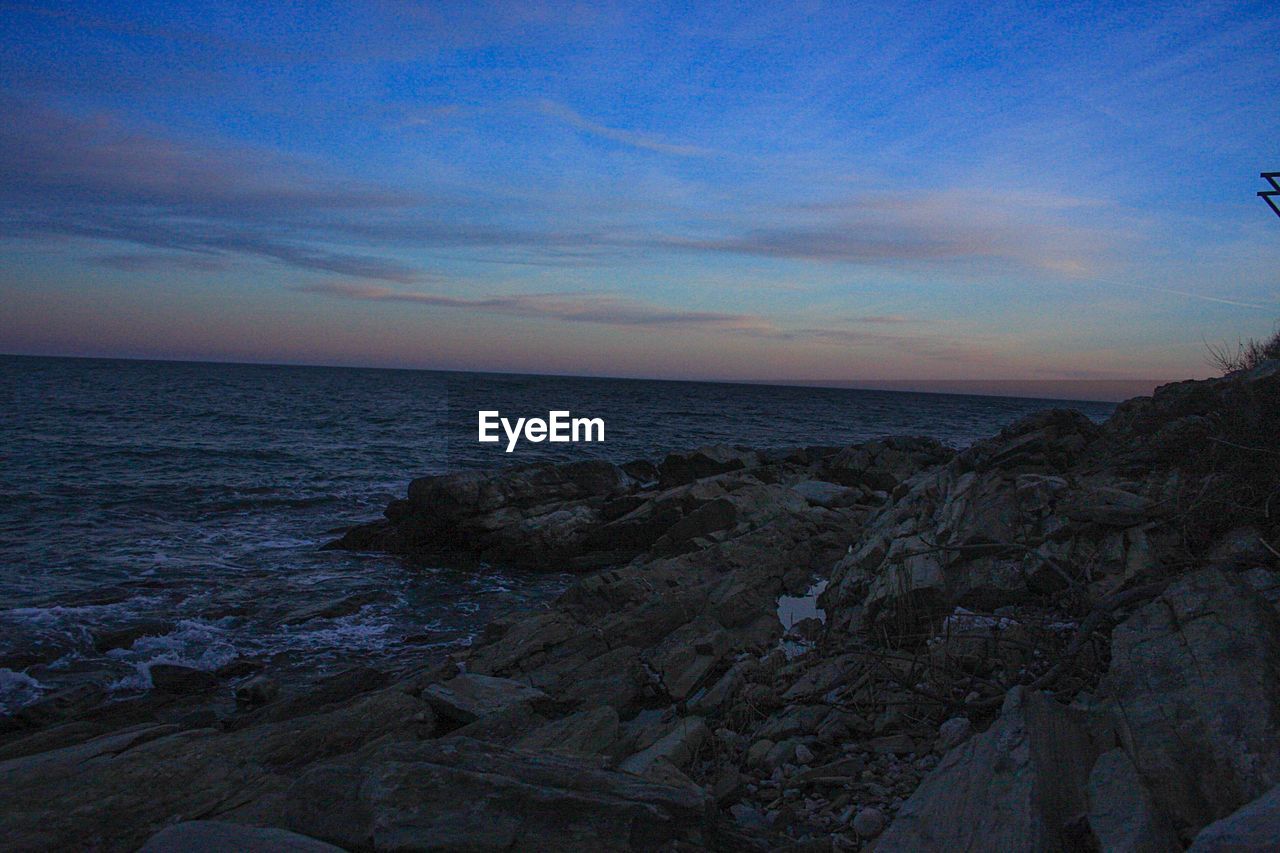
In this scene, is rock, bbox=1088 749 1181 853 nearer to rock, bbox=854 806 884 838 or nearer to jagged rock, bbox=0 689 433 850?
rock, bbox=854 806 884 838

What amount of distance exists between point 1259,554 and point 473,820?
6.65 meters

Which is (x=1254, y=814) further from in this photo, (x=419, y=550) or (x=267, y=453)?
(x=267, y=453)

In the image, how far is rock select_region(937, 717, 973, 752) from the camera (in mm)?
5433

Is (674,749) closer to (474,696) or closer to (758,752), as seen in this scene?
(758,752)

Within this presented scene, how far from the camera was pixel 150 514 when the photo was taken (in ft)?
71.5

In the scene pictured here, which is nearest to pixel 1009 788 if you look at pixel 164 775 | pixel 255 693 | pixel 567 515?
pixel 164 775

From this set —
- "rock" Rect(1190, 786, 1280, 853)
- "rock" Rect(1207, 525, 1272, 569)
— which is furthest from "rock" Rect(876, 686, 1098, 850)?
"rock" Rect(1207, 525, 1272, 569)

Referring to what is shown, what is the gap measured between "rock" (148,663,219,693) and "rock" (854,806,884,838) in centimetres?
1016

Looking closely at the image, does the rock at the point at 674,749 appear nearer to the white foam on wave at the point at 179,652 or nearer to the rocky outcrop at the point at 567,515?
the white foam on wave at the point at 179,652

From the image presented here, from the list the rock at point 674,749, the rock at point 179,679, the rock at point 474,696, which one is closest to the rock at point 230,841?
the rock at point 674,749

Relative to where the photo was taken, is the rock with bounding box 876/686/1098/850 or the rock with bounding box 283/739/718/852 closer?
the rock with bounding box 876/686/1098/850

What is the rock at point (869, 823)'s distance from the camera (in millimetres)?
4719

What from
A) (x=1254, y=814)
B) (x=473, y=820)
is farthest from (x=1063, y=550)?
(x=473, y=820)

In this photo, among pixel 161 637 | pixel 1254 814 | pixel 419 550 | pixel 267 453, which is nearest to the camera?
pixel 1254 814
